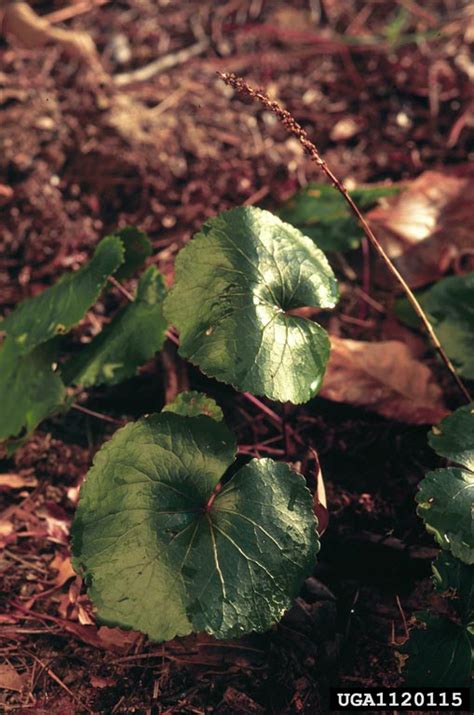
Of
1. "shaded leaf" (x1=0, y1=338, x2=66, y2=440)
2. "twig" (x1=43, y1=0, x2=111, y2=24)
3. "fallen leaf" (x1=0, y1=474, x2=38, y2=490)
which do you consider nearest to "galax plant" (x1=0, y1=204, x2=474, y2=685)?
"shaded leaf" (x1=0, y1=338, x2=66, y2=440)

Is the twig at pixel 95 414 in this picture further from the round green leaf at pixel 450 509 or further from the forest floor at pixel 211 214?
the round green leaf at pixel 450 509

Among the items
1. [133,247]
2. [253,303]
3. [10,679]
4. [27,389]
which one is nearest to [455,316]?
[253,303]

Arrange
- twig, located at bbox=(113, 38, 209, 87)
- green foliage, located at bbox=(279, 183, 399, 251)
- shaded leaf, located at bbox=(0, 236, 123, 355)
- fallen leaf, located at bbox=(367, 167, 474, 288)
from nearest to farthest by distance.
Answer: shaded leaf, located at bbox=(0, 236, 123, 355)
green foliage, located at bbox=(279, 183, 399, 251)
fallen leaf, located at bbox=(367, 167, 474, 288)
twig, located at bbox=(113, 38, 209, 87)

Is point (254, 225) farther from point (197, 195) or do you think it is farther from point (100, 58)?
point (100, 58)

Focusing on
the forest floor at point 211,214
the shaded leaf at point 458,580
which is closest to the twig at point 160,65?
the forest floor at point 211,214

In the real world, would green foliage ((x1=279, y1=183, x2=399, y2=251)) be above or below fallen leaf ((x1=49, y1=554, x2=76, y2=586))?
above

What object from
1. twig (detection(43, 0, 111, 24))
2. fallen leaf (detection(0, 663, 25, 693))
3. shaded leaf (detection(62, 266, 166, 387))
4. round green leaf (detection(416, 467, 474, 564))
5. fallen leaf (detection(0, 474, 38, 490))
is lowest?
fallen leaf (detection(0, 663, 25, 693))

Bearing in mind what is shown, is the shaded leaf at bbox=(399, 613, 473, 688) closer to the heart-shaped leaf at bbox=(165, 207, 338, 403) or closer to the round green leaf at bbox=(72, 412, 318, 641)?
the round green leaf at bbox=(72, 412, 318, 641)
